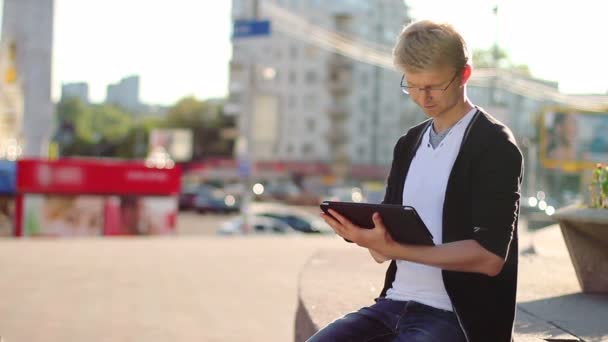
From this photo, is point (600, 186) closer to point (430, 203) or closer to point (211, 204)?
point (430, 203)

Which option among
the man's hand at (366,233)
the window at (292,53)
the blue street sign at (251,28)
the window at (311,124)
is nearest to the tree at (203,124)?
the window at (311,124)

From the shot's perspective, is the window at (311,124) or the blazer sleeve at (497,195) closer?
the blazer sleeve at (497,195)

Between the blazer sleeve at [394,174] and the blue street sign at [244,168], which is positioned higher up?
the blazer sleeve at [394,174]

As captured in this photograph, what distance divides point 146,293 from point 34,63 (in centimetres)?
3079

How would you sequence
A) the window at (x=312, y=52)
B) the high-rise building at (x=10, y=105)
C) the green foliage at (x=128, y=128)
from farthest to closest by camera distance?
the green foliage at (x=128, y=128), the window at (x=312, y=52), the high-rise building at (x=10, y=105)

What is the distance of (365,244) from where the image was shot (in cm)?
254

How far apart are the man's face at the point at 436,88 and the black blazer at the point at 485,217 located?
0.32 ft

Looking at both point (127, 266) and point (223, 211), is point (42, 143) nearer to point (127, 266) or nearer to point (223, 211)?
point (223, 211)

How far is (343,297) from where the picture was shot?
488cm

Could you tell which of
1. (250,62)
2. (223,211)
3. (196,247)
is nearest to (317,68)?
(223,211)

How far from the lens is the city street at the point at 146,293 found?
7.03 metres

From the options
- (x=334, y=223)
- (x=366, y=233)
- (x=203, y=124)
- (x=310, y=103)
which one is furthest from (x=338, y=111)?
(x=366, y=233)

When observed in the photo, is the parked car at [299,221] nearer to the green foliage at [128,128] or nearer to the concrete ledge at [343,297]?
the concrete ledge at [343,297]

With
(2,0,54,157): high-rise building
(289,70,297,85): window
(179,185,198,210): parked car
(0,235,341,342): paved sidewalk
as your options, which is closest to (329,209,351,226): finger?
(0,235,341,342): paved sidewalk
